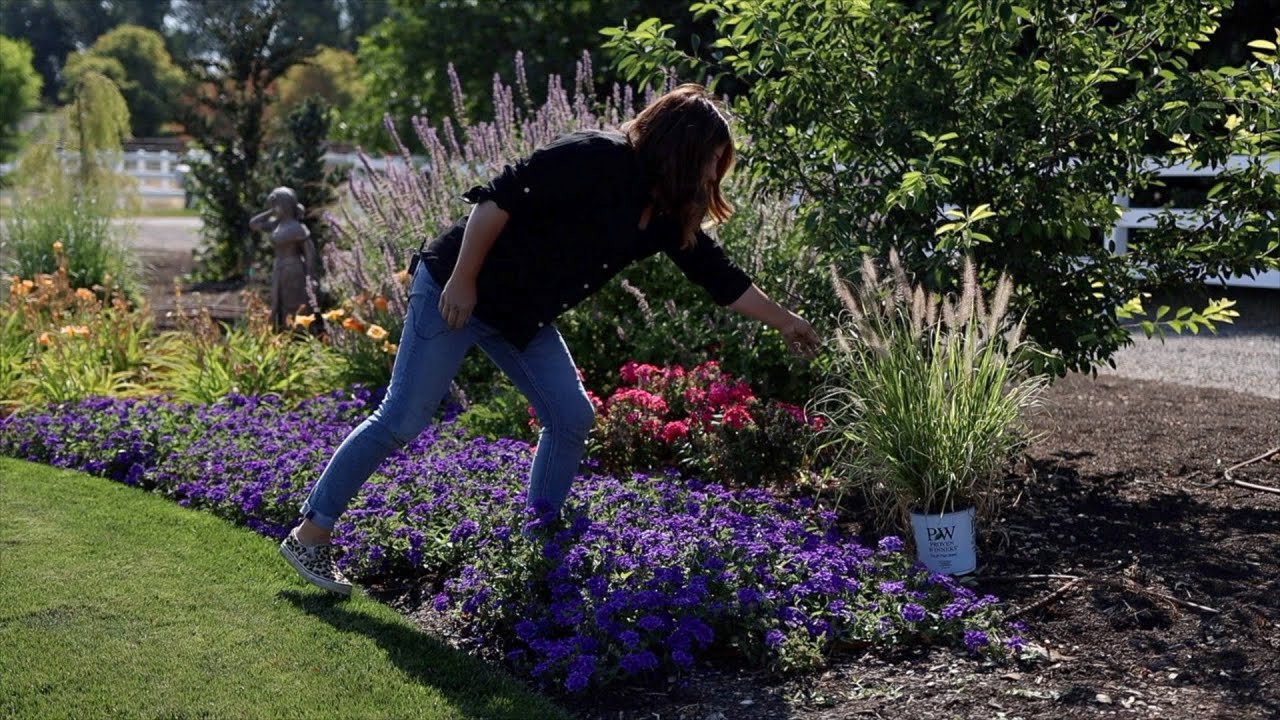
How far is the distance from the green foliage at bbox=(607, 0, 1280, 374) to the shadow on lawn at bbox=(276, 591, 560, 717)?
7.42 feet

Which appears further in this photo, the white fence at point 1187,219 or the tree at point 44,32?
the tree at point 44,32

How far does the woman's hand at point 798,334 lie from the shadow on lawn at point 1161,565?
101 cm

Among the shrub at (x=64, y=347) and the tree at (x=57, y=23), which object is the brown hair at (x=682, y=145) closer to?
the shrub at (x=64, y=347)

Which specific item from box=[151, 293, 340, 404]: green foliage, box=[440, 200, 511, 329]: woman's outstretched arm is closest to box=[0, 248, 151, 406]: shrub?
box=[151, 293, 340, 404]: green foliage

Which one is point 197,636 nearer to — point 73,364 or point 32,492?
point 32,492

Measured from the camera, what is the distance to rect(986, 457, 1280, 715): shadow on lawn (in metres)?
3.76

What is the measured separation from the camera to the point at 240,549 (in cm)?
507

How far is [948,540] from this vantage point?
178 inches

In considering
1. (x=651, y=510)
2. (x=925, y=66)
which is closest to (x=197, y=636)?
(x=651, y=510)

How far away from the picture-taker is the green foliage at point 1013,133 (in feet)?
17.4

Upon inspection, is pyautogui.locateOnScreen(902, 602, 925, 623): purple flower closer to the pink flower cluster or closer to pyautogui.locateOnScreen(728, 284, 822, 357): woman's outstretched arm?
pyautogui.locateOnScreen(728, 284, 822, 357): woman's outstretched arm

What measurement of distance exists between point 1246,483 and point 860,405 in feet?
5.82

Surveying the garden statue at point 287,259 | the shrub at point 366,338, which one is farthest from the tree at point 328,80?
the shrub at point 366,338

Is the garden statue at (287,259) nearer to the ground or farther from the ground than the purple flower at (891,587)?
farther from the ground
